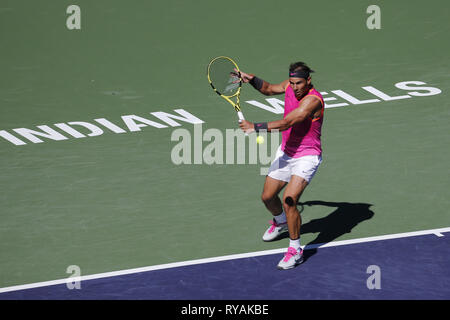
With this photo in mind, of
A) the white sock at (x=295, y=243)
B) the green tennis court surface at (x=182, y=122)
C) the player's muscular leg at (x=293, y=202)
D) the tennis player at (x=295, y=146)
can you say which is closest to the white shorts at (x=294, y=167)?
the tennis player at (x=295, y=146)

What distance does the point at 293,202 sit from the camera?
1134 cm

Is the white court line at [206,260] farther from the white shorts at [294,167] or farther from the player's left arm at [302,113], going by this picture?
the player's left arm at [302,113]

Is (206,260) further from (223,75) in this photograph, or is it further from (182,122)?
(182,122)

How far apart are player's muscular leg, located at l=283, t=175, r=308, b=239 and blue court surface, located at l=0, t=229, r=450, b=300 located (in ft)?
1.77

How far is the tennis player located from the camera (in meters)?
11.2

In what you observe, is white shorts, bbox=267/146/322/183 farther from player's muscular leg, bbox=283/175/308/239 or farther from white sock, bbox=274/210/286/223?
white sock, bbox=274/210/286/223

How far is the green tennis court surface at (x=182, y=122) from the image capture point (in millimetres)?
12750

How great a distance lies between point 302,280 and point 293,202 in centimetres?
103

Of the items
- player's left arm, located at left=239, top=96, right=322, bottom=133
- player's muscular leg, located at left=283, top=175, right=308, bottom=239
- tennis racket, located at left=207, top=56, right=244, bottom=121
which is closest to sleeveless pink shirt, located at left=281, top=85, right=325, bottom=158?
player's left arm, located at left=239, top=96, right=322, bottom=133

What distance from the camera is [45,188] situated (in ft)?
47.9

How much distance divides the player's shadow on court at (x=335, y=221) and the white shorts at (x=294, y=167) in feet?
3.71
